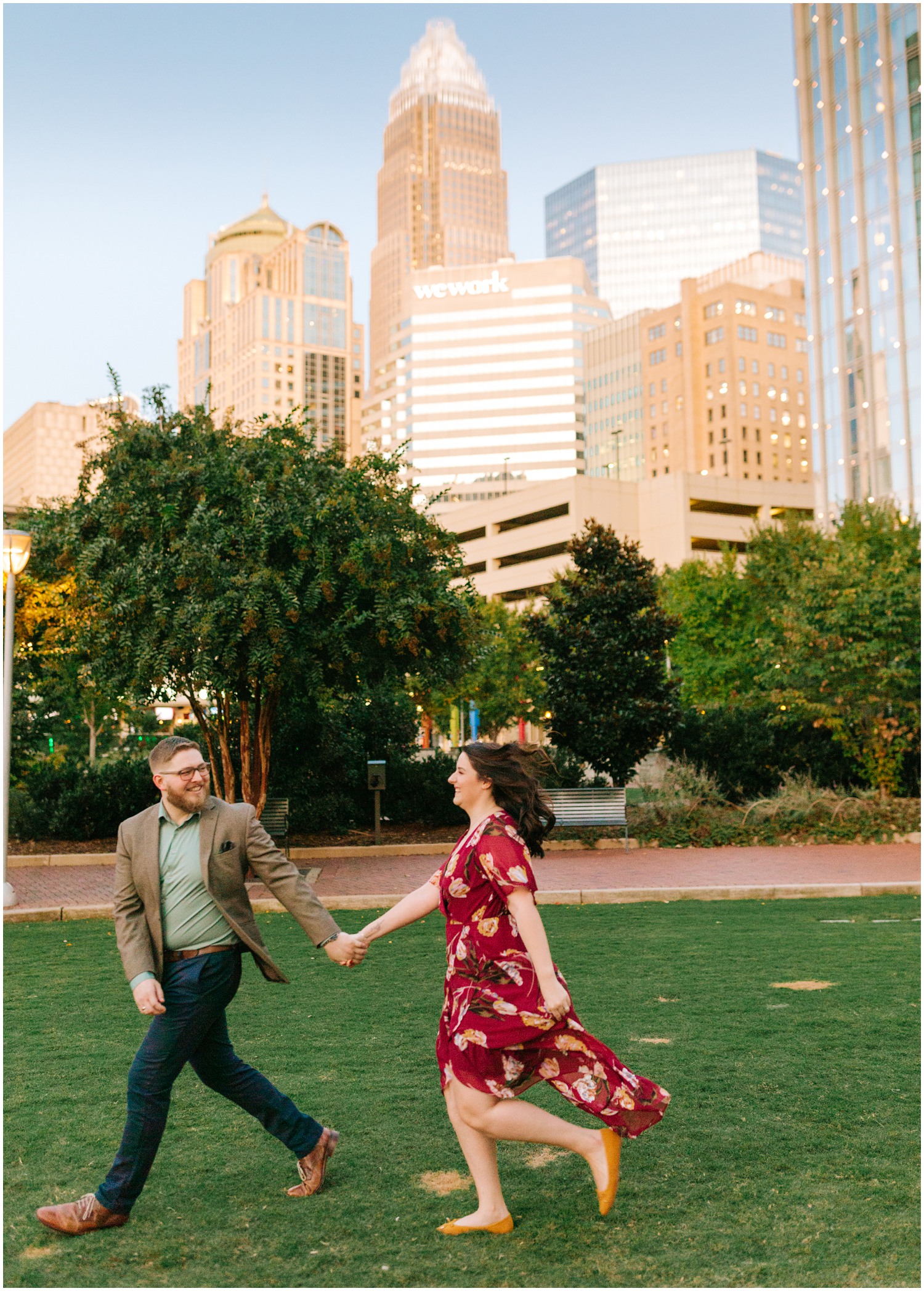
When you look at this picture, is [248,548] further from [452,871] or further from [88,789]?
[452,871]

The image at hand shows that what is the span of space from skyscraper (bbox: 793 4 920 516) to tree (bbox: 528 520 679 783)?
4213cm

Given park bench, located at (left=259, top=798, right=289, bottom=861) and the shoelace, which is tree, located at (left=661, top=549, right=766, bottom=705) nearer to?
park bench, located at (left=259, top=798, right=289, bottom=861)

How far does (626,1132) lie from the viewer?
3.96 meters

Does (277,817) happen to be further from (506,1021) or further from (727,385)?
(727,385)

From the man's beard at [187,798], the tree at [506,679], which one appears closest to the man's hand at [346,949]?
the man's beard at [187,798]

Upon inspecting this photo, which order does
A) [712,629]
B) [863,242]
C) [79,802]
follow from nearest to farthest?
[79,802]
[712,629]
[863,242]

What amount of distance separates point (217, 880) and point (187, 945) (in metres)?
0.26

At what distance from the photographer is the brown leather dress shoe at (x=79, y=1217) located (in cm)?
403

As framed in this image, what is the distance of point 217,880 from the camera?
4203 mm

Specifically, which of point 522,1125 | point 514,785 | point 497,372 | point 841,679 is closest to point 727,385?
point 497,372

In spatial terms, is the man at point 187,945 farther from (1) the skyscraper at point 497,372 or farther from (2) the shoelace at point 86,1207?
(1) the skyscraper at point 497,372

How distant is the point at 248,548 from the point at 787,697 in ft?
36.3

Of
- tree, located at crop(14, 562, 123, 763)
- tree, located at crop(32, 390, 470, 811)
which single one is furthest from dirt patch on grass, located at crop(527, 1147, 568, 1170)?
tree, located at crop(14, 562, 123, 763)

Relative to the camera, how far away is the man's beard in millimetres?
4203
